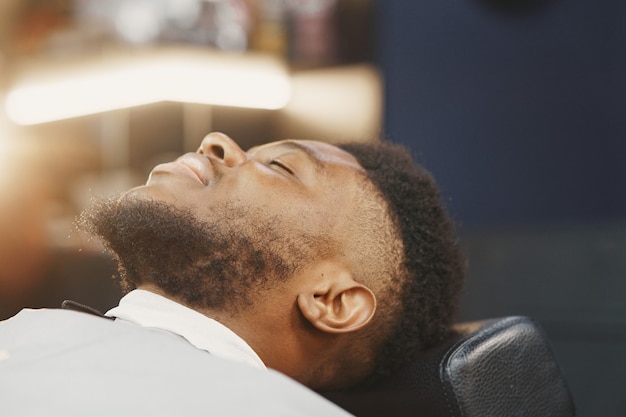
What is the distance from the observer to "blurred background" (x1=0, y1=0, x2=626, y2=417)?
7.29 ft

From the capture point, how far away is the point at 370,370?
1517mm

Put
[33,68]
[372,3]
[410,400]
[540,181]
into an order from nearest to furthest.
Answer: [410,400] < [540,181] < [372,3] < [33,68]

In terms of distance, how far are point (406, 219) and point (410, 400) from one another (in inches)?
15.1

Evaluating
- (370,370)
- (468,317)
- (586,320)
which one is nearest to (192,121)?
(468,317)

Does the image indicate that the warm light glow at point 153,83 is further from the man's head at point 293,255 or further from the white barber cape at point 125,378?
the white barber cape at point 125,378

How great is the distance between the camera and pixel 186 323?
1362mm

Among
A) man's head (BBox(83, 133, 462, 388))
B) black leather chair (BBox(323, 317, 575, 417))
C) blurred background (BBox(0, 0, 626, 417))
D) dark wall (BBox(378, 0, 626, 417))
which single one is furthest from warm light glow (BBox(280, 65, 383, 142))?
black leather chair (BBox(323, 317, 575, 417))

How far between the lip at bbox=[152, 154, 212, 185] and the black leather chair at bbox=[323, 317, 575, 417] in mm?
497

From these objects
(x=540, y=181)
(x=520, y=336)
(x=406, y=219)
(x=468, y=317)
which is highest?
(x=406, y=219)

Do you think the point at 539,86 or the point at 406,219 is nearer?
the point at 406,219

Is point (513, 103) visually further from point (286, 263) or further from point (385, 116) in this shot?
point (286, 263)

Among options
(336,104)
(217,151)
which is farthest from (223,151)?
(336,104)

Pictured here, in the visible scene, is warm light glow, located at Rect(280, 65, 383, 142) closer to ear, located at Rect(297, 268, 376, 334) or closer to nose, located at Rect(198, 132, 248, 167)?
nose, located at Rect(198, 132, 248, 167)

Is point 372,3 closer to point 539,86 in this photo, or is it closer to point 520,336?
point 539,86
